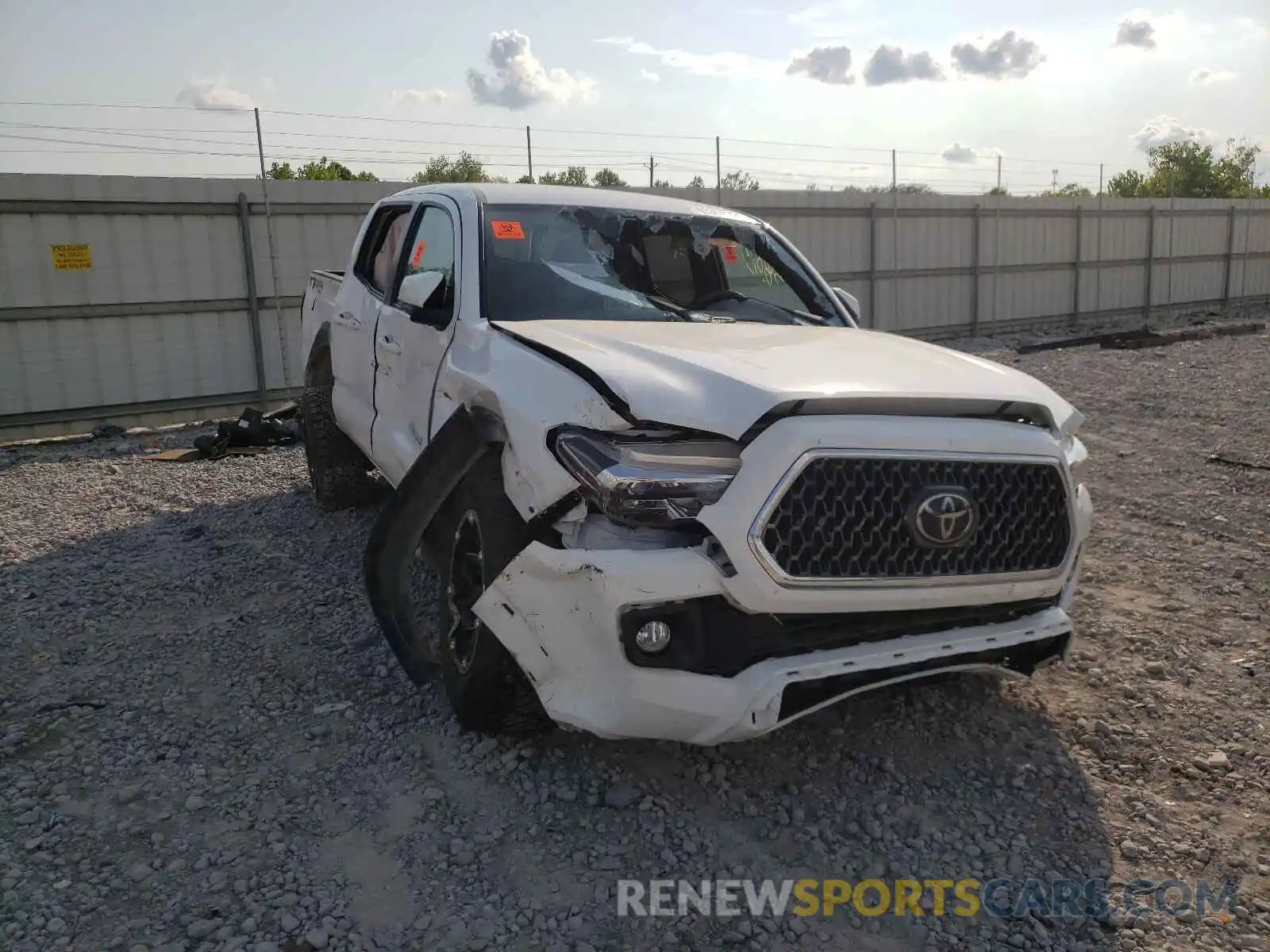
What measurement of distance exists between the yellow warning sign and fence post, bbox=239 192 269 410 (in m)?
1.46

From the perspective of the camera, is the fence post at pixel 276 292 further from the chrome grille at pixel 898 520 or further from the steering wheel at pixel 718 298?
the chrome grille at pixel 898 520

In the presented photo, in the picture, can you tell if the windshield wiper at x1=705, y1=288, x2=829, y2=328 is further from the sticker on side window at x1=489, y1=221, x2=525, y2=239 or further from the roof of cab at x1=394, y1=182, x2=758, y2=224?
the sticker on side window at x1=489, y1=221, x2=525, y2=239

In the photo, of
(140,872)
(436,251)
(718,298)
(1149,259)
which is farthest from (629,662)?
(1149,259)

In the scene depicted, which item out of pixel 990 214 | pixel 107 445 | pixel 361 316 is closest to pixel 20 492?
pixel 107 445

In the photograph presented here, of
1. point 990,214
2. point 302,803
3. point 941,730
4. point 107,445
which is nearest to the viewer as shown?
point 302,803

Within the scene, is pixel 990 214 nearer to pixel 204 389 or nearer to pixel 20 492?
pixel 204 389

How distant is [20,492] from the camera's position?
7355 millimetres

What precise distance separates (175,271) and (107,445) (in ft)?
6.64

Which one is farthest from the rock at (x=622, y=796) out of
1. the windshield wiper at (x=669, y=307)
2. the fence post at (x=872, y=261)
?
the fence post at (x=872, y=261)

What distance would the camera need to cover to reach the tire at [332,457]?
609 cm

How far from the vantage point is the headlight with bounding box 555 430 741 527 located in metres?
2.68

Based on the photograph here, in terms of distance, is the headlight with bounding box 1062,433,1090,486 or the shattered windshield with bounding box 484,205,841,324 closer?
the headlight with bounding box 1062,433,1090,486

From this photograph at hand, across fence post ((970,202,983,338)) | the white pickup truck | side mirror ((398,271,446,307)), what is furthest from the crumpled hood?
fence post ((970,202,983,338))

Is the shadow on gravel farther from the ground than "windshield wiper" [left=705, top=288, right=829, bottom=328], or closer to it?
closer to it
